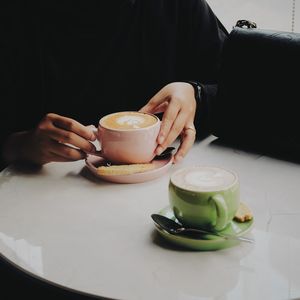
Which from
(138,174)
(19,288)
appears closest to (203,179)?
(138,174)

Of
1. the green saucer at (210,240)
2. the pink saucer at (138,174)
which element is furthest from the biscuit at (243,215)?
the pink saucer at (138,174)

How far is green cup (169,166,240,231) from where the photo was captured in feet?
2.29

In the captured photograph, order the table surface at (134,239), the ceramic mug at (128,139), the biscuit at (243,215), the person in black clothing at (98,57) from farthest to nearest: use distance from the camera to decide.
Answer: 1. the person in black clothing at (98,57)
2. the ceramic mug at (128,139)
3. the biscuit at (243,215)
4. the table surface at (134,239)

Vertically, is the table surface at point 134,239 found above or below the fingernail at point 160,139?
below

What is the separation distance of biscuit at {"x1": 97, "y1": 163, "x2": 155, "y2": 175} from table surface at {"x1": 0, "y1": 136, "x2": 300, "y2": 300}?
29 millimetres

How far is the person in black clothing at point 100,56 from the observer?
4.48 feet

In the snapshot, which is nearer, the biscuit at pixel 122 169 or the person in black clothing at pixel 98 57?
the biscuit at pixel 122 169

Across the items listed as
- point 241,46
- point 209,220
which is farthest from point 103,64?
point 209,220

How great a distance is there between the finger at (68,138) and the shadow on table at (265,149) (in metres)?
0.33

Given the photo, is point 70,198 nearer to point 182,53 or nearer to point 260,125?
point 260,125

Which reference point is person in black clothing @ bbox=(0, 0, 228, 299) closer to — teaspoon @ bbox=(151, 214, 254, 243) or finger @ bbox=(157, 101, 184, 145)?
finger @ bbox=(157, 101, 184, 145)

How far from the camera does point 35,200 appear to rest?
0.91 meters

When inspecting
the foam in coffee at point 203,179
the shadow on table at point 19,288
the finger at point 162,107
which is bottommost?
the shadow on table at point 19,288

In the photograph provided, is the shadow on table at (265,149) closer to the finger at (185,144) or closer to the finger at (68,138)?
the finger at (185,144)
